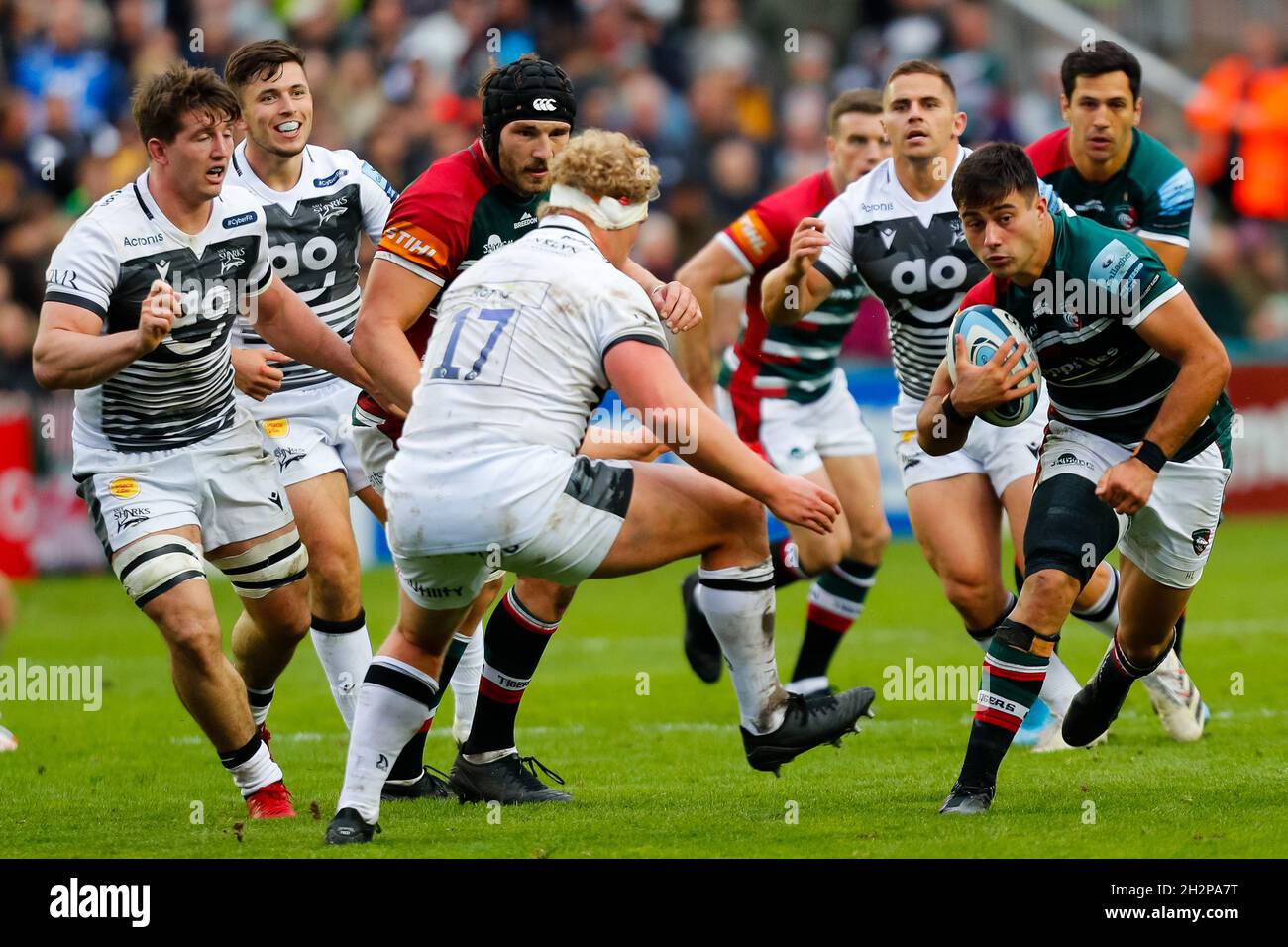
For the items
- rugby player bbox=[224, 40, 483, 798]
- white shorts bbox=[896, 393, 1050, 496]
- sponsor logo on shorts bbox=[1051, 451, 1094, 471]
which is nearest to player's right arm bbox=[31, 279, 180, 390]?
rugby player bbox=[224, 40, 483, 798]

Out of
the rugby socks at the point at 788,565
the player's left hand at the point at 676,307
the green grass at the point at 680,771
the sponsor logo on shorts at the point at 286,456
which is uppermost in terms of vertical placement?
the player's left hand at the point at 676,307

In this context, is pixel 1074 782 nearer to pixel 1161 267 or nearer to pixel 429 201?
pixel 1161 267

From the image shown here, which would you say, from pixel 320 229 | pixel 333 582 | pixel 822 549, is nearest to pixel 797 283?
pixel 822 549

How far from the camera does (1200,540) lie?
722cm

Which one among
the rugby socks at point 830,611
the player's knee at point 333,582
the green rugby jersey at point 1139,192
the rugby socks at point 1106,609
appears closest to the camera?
the player's knee at point 333,582

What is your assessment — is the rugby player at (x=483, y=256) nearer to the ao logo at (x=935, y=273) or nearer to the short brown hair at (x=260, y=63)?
the short brown hair at (x=260, y=63)

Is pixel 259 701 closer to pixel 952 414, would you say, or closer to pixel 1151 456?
pixel 952 414

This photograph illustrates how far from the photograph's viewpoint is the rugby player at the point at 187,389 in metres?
6.69

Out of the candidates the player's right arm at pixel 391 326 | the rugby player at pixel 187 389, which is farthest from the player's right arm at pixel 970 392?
the rugby player at pixel 187 389

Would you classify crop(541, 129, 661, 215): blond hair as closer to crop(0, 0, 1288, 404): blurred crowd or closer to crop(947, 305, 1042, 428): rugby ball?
crop(947, 305, 1042, 428): rugby ball

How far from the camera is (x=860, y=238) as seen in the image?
8.55 meters

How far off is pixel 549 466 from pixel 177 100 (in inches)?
82.7

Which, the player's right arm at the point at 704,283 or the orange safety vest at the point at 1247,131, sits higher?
the orange safety vest at the point at 1247,131
